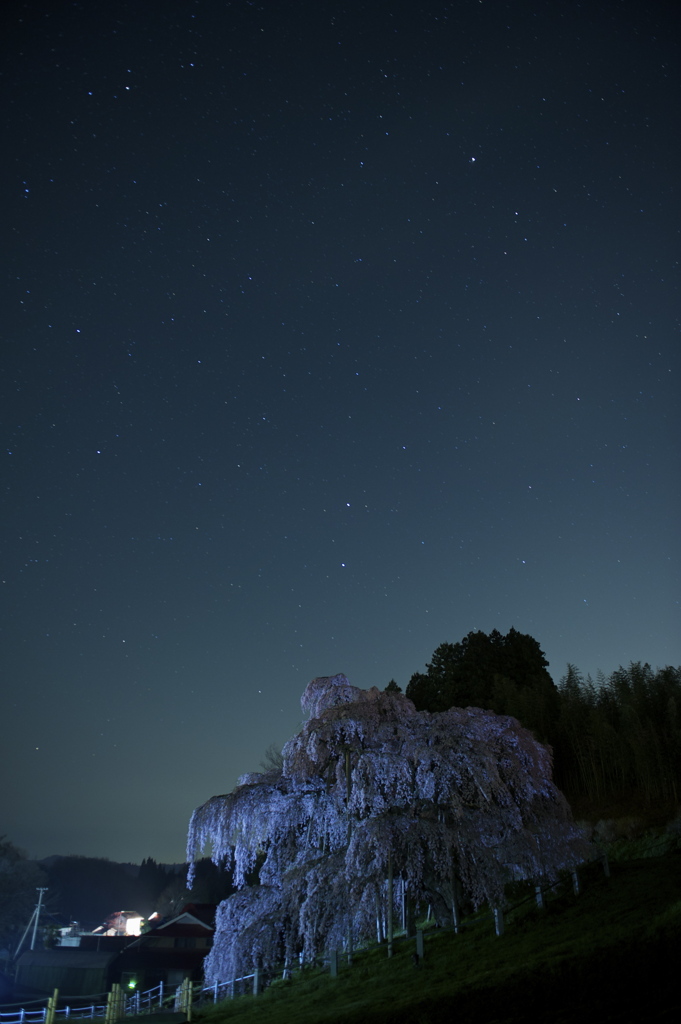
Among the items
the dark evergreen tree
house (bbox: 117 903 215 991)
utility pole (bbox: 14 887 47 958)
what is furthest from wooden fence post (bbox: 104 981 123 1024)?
utility pole (bbox: 14 887 47 958)

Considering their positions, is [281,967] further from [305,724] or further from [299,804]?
[305,724]

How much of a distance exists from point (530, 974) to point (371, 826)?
443cm

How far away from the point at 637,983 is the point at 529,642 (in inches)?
1791

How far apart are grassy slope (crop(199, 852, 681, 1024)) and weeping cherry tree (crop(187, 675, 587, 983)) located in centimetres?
97

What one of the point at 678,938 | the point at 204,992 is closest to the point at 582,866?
the point at 678,938

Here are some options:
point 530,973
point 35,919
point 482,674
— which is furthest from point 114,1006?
point 35,919

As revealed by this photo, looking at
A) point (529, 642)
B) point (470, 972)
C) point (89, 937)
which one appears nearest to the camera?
point (470, 972)

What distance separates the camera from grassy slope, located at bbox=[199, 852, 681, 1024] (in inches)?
427

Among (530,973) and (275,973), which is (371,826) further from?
(275,973)

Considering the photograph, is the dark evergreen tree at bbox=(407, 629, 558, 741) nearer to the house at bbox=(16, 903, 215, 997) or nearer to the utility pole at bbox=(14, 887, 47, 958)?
the house at bbox=(16, 903, 215, 997)

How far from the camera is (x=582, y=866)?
2034 cm

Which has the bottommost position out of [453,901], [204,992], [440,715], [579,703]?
[204,992]

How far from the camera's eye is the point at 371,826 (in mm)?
15555

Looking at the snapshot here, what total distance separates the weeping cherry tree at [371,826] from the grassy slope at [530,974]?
967 millimetres
